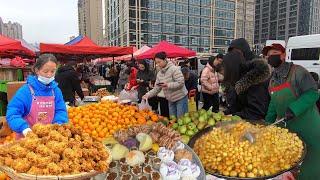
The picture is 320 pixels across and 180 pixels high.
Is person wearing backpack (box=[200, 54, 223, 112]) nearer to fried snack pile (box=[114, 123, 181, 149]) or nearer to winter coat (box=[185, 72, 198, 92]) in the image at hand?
winter coat (box=[185, 72, 198, 92])

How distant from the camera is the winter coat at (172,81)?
6027mm

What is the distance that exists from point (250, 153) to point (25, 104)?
2.11 metres

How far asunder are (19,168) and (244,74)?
265cm

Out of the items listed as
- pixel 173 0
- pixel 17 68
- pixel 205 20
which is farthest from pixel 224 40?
pixel 17 68

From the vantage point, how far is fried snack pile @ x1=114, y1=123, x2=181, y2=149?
2791 mm

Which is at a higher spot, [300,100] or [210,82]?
[300,100]

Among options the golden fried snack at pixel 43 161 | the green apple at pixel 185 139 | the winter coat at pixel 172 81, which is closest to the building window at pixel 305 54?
the winter coat at pixel 172 81

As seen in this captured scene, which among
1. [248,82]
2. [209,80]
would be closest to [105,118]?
[248,82]

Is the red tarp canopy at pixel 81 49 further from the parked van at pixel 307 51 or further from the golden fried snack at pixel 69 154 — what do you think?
the parked van at pixel 307 51

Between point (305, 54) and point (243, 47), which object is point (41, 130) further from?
point (305, 54)

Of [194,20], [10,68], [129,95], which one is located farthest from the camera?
[194,20]

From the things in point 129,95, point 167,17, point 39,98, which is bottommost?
point 129,95

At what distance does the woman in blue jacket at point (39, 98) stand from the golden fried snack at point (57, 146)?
0.93 m

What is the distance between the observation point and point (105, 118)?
4398mm
